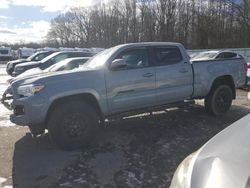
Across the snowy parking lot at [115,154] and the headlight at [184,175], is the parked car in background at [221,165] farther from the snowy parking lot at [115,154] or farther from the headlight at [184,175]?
the snowy parking lot at [115,154]

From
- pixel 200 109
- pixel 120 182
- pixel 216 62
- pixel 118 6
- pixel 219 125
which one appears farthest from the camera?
pixel 118 6

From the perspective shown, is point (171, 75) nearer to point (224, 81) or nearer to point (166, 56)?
point (166, 56)

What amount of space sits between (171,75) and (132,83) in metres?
1.05

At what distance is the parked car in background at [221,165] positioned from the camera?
2.07 meters

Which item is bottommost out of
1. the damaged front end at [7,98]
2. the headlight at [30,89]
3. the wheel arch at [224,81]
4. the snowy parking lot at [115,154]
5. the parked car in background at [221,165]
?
the snowy parking lot at [115,154]

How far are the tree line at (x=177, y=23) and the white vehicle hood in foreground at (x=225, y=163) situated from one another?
1841 inches

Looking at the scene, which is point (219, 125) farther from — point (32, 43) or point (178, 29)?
point (32, 43)

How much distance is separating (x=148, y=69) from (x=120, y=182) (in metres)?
2.92

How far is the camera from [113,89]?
680 cm

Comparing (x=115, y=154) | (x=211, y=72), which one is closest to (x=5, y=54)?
(x=211, y=72)

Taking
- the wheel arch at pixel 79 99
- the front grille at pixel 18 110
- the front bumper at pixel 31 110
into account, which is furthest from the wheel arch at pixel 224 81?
the front grille at pixel 18 110

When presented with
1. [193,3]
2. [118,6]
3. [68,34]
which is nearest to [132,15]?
[118,6]

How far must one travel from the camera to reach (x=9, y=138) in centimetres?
748

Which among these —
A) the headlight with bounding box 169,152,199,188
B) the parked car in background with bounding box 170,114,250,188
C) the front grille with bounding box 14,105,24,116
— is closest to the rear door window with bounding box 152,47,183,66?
the front grille with bounding box 14,105,24,116
